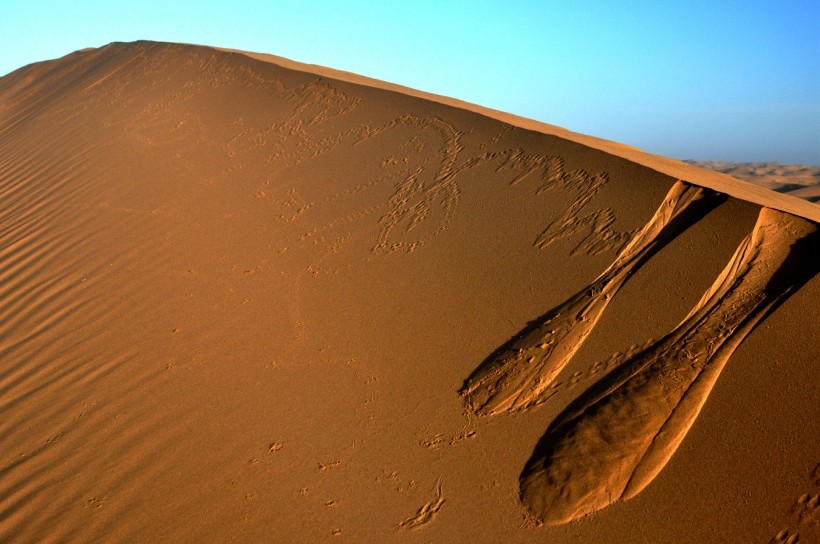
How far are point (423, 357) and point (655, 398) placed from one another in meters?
1.60

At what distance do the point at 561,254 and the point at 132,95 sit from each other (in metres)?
9.16

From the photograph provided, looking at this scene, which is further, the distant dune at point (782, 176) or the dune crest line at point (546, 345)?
the distant dune at point (782, 176)

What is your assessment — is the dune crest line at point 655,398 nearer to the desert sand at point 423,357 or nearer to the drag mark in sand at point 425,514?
the desert sand at point 423,357

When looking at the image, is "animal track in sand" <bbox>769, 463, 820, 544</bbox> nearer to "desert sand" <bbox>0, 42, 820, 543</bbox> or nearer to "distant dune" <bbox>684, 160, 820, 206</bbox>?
"desert sand" <bbox>0, 42, 820, 543</bbox>

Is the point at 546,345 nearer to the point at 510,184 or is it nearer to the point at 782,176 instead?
the point at 510,184

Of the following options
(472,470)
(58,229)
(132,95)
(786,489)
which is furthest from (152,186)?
(786,489)

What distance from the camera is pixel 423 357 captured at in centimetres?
439

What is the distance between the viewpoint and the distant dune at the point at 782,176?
1622 cm

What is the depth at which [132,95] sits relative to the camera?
10.8 meters

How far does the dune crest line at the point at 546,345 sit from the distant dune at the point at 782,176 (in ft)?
40.5

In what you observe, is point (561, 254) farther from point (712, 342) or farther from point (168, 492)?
point (168, 492)

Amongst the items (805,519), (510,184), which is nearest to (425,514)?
(805,519)

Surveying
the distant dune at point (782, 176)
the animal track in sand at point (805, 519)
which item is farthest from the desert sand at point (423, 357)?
the distant dune at point (782, 176)

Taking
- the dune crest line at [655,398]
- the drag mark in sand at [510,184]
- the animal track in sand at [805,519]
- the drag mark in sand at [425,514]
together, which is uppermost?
the drag mark in sand at [510,184]
